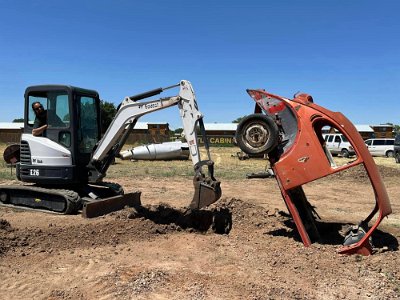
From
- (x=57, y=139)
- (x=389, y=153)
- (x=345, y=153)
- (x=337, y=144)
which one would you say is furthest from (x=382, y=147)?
(x=57, y=139)

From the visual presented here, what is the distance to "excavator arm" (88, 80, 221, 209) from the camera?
7035 millimetres

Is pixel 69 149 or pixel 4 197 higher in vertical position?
pixel 69 149

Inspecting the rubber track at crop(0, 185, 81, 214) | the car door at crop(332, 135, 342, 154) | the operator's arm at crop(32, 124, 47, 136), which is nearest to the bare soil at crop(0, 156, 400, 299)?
the rubber track at crop(0, 185, 81, 214)

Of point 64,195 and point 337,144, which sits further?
point 337,144

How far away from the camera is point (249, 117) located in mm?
6605

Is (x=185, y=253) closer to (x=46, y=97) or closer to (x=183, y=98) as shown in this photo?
(x=183, y=98)

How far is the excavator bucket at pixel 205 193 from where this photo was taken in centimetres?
697

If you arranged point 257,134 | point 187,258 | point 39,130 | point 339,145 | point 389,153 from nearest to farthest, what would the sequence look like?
point 187,258 → point 257,134 → point 39,130 → point 339,145 → point 389,153

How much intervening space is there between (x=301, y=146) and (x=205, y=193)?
1.81 metres

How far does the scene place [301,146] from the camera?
20.1ft

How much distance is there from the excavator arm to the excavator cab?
444mm

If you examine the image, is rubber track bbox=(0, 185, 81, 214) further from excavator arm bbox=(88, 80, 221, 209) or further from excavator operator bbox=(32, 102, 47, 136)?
excavator operator bbox=(32, 102, 47, 136)

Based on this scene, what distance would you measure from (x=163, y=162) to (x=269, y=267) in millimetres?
20402

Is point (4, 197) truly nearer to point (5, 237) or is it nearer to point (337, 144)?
point (5, 237)
